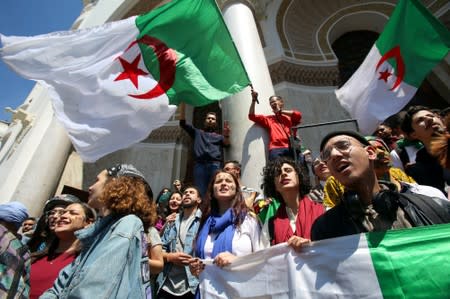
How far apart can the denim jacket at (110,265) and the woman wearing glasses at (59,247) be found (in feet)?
2.02

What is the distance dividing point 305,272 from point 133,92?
315 cm

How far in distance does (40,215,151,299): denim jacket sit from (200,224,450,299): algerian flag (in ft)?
2.16

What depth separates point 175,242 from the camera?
9.57 feet

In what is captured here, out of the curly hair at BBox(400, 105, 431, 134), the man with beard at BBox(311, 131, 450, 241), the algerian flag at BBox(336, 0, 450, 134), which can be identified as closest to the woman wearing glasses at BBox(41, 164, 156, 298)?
the man with beard at BBox(311, 131, 450, 241)

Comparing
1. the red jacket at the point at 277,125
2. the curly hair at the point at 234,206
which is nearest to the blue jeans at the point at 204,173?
the red jacket at the point at 277,125

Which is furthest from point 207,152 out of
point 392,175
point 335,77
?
Result: point 335,77

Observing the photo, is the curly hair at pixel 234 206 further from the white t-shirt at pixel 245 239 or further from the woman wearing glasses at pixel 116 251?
the woman wearing glasses at pixel 116 251

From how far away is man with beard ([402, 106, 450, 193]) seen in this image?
253 centimetres

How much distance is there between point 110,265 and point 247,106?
12.9 ft

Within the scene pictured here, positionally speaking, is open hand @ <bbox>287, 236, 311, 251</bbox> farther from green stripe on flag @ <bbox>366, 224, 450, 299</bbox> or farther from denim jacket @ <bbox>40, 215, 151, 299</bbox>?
denim jacket @ <bbox>40, 215, 151, 299</bbox>

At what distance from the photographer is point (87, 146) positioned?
3.55m

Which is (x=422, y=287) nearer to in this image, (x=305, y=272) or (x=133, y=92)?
(x=305, y=272)

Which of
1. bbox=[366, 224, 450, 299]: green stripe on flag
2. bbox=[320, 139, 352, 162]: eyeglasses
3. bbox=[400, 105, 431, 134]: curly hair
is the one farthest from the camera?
bbox=[400, 105, 431, 134]: curly hair

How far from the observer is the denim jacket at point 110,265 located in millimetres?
1411
